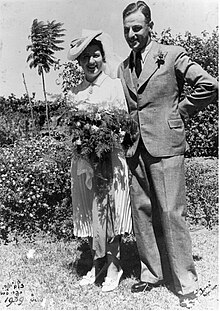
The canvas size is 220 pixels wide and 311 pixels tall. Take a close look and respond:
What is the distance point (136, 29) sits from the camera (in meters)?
3.58

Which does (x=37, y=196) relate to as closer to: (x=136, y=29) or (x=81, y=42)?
(x=81, y=42)

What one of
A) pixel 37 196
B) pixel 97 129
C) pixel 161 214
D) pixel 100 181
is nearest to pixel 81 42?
pixel 97 129

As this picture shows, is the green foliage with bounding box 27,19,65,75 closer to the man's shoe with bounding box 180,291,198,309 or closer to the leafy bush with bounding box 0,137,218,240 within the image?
the leafy bush with bounding box 0,137,218,240

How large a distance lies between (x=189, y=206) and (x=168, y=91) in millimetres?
3078

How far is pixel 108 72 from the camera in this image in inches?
156

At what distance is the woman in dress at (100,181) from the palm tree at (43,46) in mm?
3721

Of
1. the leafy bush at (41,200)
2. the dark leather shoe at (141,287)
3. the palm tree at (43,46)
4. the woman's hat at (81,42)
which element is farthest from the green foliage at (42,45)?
the dark leather shoe at (141,287)

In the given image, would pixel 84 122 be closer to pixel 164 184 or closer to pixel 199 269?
pixel 164 184

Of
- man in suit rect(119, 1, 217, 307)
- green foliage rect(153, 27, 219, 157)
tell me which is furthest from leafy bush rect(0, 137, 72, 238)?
green foliage rect(153, 27, 219, 157)

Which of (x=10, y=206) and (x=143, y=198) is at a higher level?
(x=143, y=198)

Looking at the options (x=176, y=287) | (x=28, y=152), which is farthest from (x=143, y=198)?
(x=28, y=152)

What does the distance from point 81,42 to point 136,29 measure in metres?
0.51

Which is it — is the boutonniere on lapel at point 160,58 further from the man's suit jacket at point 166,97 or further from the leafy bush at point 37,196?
the leafy bush at point 37,196

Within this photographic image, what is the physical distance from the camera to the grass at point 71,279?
3.85 metres
